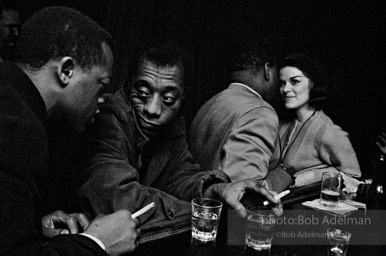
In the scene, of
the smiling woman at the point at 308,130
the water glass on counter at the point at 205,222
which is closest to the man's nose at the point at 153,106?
the water glass on counter at the point at 205,222

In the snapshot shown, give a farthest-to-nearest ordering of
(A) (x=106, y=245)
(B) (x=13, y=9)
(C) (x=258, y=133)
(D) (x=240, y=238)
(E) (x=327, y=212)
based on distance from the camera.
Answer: (B) (x=13, y=9) → (C) (x=258, y=133) → (E) (x=327, y=212) → (D) (x=240, y=238) → (A) (x=106, y=245)

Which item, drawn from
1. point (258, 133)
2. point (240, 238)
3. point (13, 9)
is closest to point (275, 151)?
point (258, 133)

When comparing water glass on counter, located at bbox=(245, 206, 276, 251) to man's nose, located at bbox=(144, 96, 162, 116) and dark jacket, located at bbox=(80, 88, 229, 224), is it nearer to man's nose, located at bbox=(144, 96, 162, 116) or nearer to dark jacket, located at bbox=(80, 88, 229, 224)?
dark jacket, located at bbox=(80, 88, 229, 224)

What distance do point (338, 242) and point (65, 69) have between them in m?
1.09

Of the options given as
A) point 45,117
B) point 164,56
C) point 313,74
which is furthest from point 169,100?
point 313,74

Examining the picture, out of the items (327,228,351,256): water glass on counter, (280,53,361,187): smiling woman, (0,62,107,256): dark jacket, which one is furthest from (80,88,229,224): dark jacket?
(280,53,361,187): smiling woman

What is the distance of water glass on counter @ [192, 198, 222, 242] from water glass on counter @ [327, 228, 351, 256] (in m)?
0.38

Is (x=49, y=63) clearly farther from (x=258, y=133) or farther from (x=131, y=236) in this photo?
(x=258, y=133)

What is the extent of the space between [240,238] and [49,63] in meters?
0.89

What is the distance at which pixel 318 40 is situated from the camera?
14.8ft

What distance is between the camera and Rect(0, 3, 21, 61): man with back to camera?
3256mm

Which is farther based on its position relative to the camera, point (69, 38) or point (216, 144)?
point (216, 144)

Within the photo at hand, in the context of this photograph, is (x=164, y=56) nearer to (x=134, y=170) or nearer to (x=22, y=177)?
(x=134, y=170)

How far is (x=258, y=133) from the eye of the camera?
2.26m
